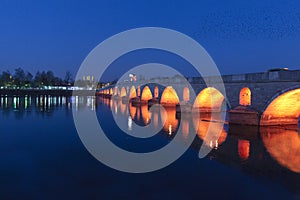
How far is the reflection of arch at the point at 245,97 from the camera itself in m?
18.7

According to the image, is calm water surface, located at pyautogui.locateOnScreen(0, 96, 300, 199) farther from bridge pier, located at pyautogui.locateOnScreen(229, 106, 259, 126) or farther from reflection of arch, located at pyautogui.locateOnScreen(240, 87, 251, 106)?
reflection of arch, located at pyautogui.locateOnScreen(240, 87, 251, 106)

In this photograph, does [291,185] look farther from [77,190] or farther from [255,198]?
[77,190]

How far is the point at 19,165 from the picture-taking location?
9.05 meters

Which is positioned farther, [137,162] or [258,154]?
[258,154]

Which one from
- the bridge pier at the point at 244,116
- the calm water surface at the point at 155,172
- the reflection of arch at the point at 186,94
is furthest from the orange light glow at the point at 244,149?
the reflection of arch at the point at 186,94

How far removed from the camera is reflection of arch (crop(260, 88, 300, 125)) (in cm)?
1637

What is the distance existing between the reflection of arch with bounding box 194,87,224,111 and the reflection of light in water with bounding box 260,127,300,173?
8306 millimetres

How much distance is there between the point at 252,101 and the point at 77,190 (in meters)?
14.4

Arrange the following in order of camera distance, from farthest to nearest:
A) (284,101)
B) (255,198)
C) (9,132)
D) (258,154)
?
(284,101), (9,132), (258,154), (255,198)

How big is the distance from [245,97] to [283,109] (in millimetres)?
→ 2576

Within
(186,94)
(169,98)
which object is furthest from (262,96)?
(169,98)

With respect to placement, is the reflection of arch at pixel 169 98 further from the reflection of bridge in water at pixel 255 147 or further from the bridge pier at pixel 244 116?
the bridge pier at pixel 244 116

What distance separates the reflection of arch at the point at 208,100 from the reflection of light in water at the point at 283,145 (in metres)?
8.31

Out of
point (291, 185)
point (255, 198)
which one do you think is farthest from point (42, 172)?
point (291, 185)
